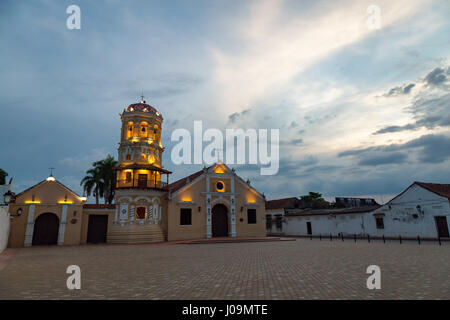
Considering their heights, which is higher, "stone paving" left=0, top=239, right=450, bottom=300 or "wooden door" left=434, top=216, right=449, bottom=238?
"wooden door" left=434, top=216, right=449, bottom=238

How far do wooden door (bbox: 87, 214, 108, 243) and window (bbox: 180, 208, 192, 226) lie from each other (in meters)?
7.72

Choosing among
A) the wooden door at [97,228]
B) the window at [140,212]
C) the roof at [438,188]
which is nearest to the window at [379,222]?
the roof at [438,188]

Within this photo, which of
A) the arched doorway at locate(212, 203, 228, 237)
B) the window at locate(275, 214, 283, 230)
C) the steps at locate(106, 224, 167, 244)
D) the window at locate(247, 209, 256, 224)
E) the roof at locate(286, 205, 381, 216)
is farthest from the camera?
the window at locate(275, 214, 283, 230)

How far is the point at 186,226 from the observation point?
28500mm

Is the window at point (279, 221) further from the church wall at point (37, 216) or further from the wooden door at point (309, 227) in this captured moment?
the church wall at point (37, 216)

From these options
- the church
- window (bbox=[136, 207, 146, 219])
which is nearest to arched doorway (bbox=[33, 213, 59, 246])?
the church

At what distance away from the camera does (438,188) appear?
27016mm

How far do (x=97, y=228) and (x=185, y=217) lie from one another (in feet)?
29.3

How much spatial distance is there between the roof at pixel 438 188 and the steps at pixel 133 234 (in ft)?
92.3

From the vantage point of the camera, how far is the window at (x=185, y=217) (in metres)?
28.5

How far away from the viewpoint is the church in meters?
23.6

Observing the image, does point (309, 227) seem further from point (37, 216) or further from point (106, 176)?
point (37, 216)

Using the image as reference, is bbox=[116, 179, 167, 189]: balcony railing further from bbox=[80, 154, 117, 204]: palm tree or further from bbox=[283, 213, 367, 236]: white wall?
bbox=[283, 213, 367, 236]: white wall
